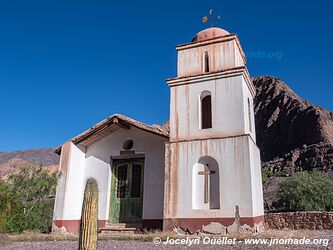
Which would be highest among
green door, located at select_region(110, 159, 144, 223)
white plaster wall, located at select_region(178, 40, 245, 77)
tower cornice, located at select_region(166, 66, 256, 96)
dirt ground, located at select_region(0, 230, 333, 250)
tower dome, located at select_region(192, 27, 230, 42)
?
tower dome, located at select_region(192, 27, 230, 42)

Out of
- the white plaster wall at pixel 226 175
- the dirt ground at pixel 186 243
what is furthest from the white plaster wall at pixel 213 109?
the dirt ground at pixel 186 243

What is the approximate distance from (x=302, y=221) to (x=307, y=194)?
331 inches

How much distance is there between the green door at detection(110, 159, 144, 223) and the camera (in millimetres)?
14336

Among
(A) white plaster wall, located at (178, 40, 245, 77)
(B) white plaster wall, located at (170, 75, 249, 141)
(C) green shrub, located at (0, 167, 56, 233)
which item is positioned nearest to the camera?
(B) white plaster wall, located at (170, 75, 249, 141)

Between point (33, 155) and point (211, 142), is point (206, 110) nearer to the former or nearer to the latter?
point (211, 142)

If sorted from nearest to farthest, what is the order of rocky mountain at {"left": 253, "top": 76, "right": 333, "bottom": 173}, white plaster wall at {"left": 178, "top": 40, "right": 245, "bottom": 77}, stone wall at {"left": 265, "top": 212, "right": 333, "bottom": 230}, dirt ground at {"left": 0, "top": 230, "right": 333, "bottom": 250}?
dirt ground at {"left": 0, "top": 230, "right": 333, "bottom": 250}
white plaster wall at {"left": 178, "top": 40, "right": 245, "bottom": 77}
stone wall at {"left": 265, "top": 212, "right": 333, "bottom": 230}
rocky mountain at {"left": 253, "top": 76, "right": 333, "bottom": 173}

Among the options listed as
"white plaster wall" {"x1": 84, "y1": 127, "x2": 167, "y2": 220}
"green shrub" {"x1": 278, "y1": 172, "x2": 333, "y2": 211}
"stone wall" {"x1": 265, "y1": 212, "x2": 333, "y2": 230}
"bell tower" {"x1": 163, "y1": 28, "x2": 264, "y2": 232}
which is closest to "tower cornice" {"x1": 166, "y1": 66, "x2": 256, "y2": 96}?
"bell tower" {"x1": 163, "y1": 28, "x2": 264, "y2": 232}

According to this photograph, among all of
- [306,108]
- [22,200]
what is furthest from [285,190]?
[306,108]

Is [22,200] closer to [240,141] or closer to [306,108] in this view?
[240,141]

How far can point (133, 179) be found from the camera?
14828 millimetres

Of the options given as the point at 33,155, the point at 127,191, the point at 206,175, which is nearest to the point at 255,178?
the point at 206,175

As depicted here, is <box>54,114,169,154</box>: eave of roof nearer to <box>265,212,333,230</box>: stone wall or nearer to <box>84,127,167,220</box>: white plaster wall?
<box>84,127,167,220</box>: white plaster wall

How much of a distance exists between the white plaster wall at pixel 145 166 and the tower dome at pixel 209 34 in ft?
16.0

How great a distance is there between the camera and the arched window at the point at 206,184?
471 inches
